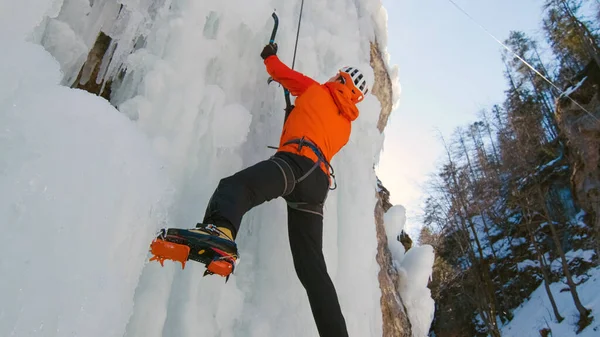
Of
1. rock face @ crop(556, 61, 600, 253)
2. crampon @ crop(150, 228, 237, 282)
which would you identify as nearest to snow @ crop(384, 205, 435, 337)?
crampon @ crop(150, 228, 237, 282)

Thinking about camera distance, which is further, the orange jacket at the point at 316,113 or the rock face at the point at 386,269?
the rock face at the point at 386,269

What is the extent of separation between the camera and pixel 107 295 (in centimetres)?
128

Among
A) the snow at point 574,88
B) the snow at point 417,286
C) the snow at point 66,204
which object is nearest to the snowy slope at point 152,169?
the snow at point 66,204

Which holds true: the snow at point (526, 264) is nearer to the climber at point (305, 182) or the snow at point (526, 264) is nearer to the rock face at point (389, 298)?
the rock face at point (389, 298)

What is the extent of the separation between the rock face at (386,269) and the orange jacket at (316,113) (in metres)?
1.98

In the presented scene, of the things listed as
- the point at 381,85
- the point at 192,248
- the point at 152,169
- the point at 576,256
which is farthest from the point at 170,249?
the point at 576,256

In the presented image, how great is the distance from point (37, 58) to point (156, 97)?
2.16 feet

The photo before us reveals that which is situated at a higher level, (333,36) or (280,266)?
(333,36)

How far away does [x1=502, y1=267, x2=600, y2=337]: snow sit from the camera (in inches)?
441

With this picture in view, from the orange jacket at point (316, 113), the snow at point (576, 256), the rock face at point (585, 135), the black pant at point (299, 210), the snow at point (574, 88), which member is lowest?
the black pant at point (299, 210)

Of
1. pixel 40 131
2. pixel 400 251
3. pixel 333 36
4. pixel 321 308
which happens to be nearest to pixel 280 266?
pixel 321 308

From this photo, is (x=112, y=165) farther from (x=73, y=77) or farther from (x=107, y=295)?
(x=73, y=77)

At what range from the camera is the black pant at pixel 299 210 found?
166cm

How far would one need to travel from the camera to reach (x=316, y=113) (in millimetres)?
2305
